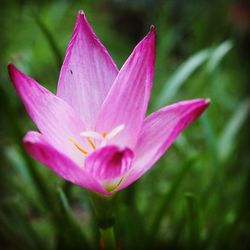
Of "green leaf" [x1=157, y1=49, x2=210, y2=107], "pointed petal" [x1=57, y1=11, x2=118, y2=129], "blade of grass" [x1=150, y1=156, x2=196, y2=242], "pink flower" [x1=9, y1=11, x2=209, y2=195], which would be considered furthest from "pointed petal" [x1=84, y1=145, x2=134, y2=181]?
"green leaf" [x1=157, y1=49, x2=210, y2=107]

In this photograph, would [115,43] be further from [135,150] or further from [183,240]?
[135,150]

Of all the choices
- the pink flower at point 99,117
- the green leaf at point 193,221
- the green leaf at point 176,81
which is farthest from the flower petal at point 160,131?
the green leaf at point 176,81

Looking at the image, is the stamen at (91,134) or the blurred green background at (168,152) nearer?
the stamen at (91,134)

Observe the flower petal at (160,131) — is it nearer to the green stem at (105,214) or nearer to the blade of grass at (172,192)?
the green stem at (105,214)

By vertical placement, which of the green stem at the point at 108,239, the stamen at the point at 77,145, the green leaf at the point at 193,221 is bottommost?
the green leaf at the point at 193,221

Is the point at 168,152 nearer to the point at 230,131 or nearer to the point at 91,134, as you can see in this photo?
the point at 230,131

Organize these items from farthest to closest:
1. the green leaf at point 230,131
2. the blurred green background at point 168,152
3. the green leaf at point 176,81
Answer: the green leaf at point 230,131 < the green leaf at point 176,81 < the blurred green background at point 168,152

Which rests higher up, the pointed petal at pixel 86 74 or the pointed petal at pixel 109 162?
the pointed petal at pixel 86 74

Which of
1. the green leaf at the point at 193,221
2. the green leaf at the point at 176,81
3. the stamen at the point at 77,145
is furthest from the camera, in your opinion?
the green leaf at the point at 176,81
